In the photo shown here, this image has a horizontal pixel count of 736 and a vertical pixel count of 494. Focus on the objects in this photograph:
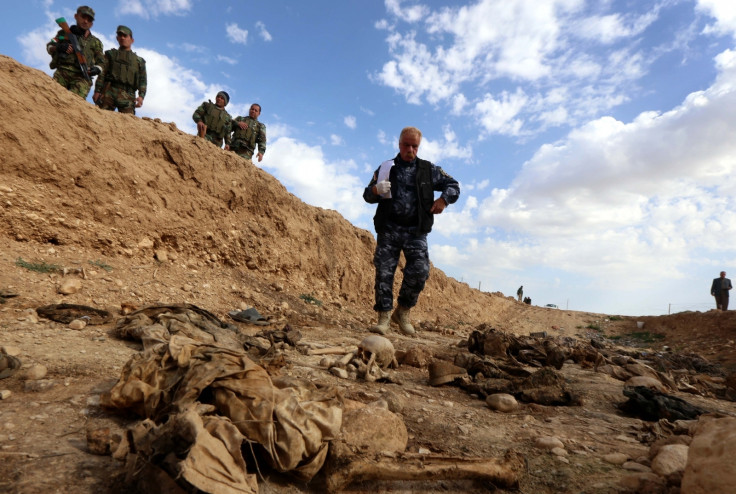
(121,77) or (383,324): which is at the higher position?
(121,77)

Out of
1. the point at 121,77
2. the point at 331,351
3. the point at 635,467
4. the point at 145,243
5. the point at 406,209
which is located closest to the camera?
the point at 635,467

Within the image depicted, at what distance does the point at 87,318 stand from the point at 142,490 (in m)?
2.63

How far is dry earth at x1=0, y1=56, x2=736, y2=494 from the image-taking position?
1.53 m

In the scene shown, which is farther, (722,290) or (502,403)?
(722,290)

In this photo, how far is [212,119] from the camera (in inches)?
309

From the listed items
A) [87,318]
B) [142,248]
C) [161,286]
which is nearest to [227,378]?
[87,318]

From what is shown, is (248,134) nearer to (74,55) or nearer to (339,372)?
(74,55)

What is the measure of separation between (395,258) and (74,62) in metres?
5.73

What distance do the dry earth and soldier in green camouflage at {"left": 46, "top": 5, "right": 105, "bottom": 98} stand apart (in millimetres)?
781

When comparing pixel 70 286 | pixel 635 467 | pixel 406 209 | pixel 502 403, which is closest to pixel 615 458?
pixel 635 467

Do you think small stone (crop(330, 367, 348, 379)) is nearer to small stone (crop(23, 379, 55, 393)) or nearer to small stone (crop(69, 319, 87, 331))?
small stone (crop(23, 379, 55, 393))

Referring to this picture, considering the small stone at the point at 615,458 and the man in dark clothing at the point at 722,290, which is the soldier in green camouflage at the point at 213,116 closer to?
the small stone at the point at 615,458

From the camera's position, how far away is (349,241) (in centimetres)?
964

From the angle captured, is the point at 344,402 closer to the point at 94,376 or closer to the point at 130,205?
the point at 94,376
